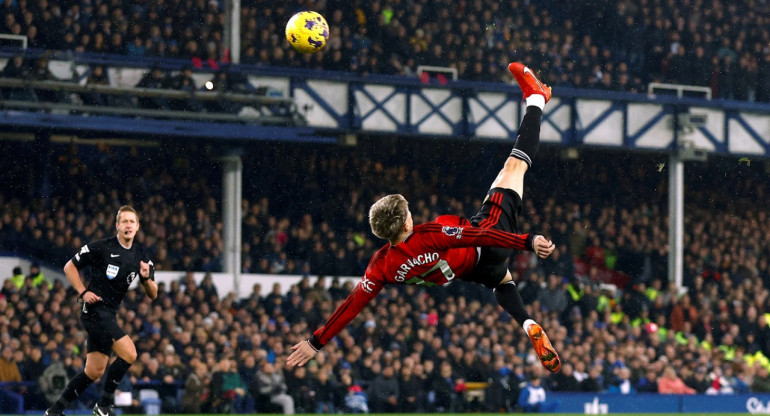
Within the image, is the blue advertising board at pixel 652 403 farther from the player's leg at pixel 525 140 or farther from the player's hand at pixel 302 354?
the player's hand at pixel 302 354

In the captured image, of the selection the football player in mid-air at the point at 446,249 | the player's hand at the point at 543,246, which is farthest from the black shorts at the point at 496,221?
the player's hand at the point at 543,246

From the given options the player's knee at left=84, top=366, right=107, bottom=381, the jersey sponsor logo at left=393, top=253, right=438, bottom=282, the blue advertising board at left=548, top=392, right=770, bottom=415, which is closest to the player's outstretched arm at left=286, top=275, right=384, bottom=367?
the jersey sponsor logo at left=393, top=253, right=438, bottom=282

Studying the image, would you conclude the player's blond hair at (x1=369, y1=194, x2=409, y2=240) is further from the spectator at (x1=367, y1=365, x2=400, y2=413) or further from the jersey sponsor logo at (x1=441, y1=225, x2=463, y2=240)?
the spectator at (x1=367, y1=365, x2=400, y2=413)

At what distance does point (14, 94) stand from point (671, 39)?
14.5 meters

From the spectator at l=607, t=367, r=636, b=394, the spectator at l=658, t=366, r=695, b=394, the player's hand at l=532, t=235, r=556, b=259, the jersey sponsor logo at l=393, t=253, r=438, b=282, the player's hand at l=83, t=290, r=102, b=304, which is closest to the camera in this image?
the player's hand at l=532, t=235, r=556, b=259

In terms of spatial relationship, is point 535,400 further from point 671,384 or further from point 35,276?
point 35,276

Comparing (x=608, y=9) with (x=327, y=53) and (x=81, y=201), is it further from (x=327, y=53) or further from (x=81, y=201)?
(x=81, y=201)

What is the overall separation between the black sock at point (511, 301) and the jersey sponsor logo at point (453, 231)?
5.10 feet

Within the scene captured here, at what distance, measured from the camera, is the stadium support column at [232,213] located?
78.2 feet

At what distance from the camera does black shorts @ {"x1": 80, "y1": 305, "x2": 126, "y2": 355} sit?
12109 mm

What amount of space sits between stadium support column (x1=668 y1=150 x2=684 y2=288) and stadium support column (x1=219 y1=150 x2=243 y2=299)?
962 centimetres

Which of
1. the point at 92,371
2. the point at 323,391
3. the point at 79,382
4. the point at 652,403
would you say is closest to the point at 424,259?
the point at 92,371

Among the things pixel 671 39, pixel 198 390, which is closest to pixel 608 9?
pixel 671 39

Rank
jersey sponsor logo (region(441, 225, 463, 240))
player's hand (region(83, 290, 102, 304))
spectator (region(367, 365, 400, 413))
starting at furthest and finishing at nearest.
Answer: spectator (region(367, 365, 400, 413)), player's hand (region(83, 290, 102, 304)), jersey sponsor logo (region(441, 225, 463, 240))
